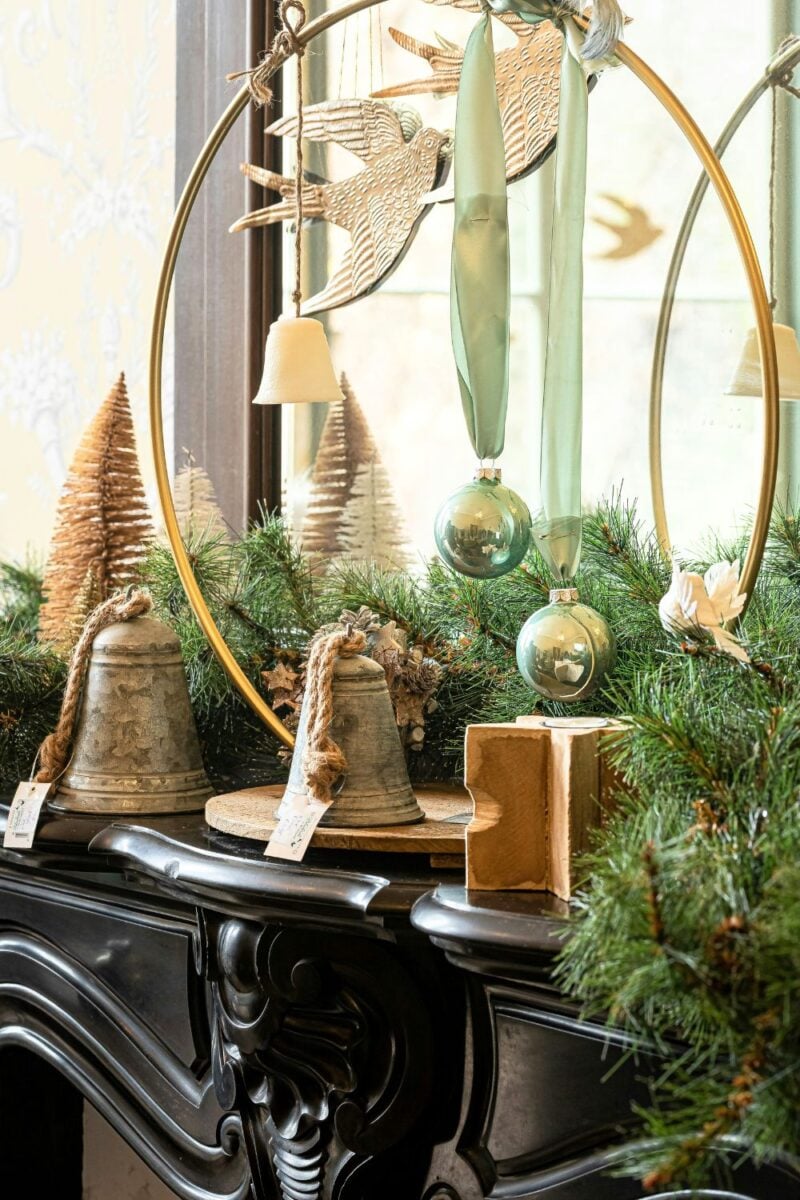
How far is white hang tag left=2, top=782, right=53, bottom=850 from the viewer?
943 mm

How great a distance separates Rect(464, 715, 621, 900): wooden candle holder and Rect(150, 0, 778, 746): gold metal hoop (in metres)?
0.17

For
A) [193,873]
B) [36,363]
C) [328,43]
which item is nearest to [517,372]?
[328,43]

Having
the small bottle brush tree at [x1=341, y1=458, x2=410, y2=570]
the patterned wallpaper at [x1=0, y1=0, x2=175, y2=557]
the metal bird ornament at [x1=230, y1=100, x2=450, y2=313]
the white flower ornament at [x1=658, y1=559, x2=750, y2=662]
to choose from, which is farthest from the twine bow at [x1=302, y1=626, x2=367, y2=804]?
the patterned wallpaper at [x1=0, y1=0, x2=175, y2=557]

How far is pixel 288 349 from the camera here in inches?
41.1

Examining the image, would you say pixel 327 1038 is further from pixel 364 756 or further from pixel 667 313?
pixel 667 313

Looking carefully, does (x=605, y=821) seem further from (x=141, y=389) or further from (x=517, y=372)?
(x=141, y=389)

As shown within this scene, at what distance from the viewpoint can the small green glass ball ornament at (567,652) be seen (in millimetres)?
797

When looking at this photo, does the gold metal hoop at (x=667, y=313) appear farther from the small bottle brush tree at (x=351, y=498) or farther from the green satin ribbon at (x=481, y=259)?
the small bottle brush tree at (x=351, y=498)

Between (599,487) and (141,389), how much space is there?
0.67 meters

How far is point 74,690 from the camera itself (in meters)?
0.99

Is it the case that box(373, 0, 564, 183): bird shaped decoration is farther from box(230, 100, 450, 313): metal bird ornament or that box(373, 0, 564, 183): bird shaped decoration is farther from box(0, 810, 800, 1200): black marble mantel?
box(0, 810, 800, 1200): black marble mantel

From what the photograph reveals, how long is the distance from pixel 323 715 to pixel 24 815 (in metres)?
0.26

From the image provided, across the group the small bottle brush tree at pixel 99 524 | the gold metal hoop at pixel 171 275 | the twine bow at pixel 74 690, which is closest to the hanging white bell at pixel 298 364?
the gold metal hoop at pixel 171 275

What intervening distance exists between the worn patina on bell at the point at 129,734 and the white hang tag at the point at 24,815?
2cm
